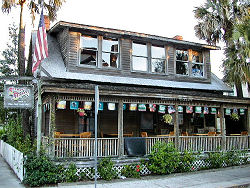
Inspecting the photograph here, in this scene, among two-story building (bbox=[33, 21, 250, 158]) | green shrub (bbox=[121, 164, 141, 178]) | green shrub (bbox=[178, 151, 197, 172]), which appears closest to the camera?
green shrub (bbox=[121, 164, 141, 178])

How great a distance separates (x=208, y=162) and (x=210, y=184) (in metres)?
3.35

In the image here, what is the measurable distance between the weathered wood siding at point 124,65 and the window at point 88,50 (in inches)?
16.2

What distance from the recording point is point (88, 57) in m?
14.2

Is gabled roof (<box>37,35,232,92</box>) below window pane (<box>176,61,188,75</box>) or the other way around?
below

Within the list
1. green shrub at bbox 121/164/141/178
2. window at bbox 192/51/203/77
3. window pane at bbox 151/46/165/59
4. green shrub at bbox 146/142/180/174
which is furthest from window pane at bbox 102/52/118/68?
green shrub at bbox 121/164/141/178

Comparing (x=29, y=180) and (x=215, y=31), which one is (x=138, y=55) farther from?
(x=29, y=180)

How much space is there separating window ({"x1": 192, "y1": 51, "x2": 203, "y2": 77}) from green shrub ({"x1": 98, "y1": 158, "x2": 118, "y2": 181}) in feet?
30.3

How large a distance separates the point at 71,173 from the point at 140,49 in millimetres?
8589

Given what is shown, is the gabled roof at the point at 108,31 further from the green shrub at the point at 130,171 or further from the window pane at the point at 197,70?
the green shrub at the point at 130,171

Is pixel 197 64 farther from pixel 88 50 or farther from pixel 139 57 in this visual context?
pixel 88 50

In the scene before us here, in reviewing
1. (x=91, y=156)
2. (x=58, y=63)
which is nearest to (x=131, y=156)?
(x=91, y=156)

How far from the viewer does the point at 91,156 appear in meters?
11.2

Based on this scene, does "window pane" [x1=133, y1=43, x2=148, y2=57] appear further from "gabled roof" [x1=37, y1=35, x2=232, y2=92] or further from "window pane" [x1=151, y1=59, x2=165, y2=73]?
"gabled roof" [x1=37, y1=35, x2=232, y2=92]

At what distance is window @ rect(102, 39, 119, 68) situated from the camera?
14398 mm
